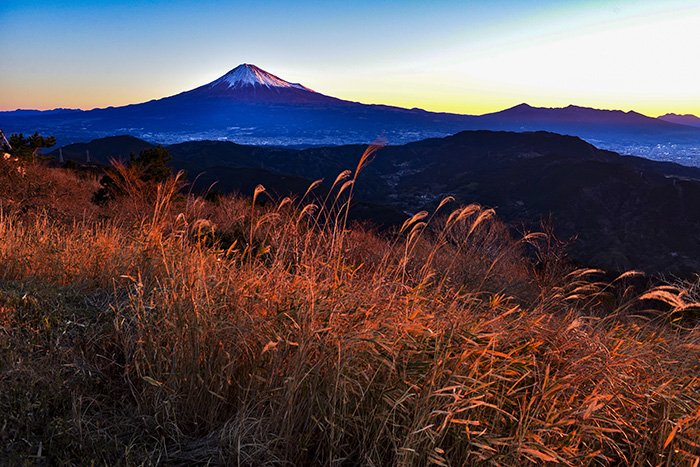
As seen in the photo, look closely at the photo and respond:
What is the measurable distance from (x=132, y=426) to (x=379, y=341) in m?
1.16

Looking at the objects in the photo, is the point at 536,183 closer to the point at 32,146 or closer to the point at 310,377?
the point at 32,146

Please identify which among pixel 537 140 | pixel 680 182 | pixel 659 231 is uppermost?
pixel 537 140

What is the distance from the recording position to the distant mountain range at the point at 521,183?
7200cm

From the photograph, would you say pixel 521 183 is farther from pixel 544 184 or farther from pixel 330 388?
pixel 330 388

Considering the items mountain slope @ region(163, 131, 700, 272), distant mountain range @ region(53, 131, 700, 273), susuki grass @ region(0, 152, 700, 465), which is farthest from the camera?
mountain slope @ region(163, 131, 700, 272)

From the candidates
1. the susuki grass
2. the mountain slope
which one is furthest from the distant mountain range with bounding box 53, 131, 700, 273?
the susuki grass

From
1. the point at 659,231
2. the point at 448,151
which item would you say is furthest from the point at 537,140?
the point at 659,231

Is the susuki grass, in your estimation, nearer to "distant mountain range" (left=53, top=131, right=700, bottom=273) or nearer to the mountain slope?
"distant mountain range" (left=53, top=131, right=700, bottom=273)

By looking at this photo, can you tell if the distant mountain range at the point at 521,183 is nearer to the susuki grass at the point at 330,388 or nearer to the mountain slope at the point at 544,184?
the mountain slope at the point at 544,184

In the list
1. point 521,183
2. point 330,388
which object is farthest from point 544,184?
point 330,388

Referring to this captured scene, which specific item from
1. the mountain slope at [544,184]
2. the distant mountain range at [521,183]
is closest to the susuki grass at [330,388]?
the distant mountain range at [521,183]

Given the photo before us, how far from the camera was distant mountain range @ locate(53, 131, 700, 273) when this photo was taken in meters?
72.0

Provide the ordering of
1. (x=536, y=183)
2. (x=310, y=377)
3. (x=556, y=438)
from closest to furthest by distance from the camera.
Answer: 1. (x=556, y=438)
2. (x=310, y=377)
3. (x=536, y=183)

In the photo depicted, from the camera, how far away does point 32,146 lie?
20.1 metres
